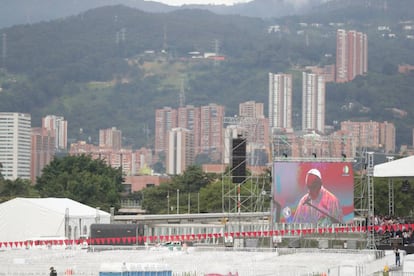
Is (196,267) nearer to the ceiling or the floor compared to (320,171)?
nearer to the floor

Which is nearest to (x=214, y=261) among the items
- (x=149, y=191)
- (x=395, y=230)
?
(x=395, y=230)

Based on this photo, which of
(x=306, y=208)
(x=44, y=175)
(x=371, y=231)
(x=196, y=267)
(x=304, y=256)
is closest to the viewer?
(x=196, y=267)

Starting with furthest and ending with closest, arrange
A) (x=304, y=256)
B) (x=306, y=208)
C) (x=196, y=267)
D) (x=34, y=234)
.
Result: (x=34, y=234) < (x=306, y=208) < (x=304, y=256) < (x=196, y=267)

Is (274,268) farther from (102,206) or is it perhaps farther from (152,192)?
(152,192)

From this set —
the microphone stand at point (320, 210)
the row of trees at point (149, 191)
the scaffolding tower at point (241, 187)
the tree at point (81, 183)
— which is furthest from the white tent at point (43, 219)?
the tree at point (81, 183)

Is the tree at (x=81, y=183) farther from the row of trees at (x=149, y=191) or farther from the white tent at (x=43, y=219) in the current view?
the white tent at (x=43, y=219)

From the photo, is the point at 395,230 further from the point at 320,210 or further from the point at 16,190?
the point at 16,190

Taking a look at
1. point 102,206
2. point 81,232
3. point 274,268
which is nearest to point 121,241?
point 81,232

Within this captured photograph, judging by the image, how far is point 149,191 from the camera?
97188mm

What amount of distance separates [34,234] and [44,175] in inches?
1733

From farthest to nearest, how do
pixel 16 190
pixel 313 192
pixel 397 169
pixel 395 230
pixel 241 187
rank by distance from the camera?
1. pixel 16 190
2. pixel 241 187
3. pixel 313 192
4. pixel 395 230
5. pixel 397 169

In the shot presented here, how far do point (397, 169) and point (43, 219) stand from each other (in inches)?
638

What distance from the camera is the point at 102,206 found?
79312 millimetres

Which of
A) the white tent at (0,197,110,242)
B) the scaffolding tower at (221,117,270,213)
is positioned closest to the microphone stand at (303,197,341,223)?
the scaffolding tower at (221,117,270,213)
